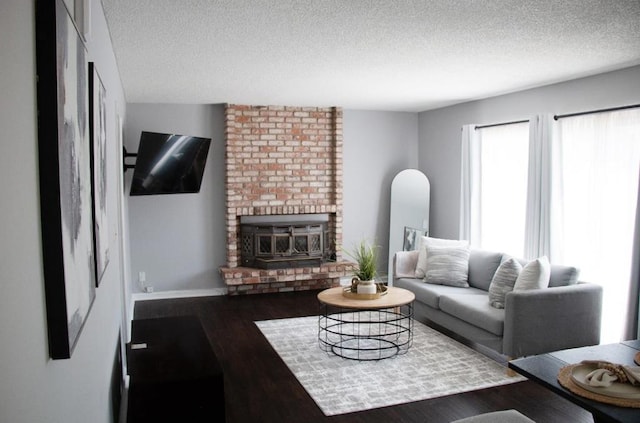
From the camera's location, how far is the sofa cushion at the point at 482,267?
517 centimetres

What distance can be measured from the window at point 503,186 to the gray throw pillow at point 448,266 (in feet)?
2.12

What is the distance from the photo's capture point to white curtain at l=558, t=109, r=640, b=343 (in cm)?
446

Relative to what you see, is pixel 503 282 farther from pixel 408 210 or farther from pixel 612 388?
pixel 408 210

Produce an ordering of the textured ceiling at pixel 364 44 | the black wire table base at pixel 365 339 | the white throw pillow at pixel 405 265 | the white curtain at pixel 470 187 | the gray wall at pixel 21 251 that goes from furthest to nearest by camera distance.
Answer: the white curtain at pixel 470 187
the white throw pillow at pixel 405 265
the black wire table base at pixel 365 339
the textured ceiling at pixel 364 44
the gray wall at pixel 21 251

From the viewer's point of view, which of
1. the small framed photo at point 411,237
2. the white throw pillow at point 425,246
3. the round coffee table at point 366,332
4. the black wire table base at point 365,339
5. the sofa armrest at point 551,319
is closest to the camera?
the sofa armrest at point 551,319

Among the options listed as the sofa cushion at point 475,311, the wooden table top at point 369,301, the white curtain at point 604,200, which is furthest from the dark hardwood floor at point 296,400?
the white curtain at point 604,200

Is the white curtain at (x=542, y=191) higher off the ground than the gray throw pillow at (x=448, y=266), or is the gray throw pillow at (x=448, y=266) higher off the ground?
the white curtain at (x=542, y=191)

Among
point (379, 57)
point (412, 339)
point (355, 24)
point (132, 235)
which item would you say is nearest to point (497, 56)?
point (379, 57)

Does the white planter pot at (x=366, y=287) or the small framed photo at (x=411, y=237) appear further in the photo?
the small framed photo at (x=411, y=237)

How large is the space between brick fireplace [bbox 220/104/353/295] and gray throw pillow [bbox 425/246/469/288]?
66.2 inches

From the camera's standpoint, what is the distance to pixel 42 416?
37.3 inches

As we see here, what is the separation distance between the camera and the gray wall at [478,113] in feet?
15.1

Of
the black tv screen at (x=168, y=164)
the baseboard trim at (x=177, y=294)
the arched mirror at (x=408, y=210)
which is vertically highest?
the black tv screen at (x=168, y=164)

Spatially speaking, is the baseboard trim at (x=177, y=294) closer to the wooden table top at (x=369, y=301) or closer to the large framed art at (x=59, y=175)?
the wooden table top at (x=369, y=301)
